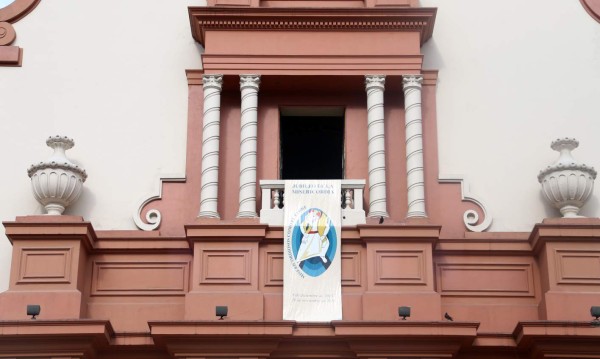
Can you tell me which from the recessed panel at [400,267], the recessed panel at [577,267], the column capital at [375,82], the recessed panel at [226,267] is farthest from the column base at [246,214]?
the recessed panel at [577,267]

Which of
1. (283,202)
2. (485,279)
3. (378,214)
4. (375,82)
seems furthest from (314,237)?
(375,82)

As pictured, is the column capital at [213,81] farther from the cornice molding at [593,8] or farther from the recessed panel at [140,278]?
the cornice molding at [593,8]

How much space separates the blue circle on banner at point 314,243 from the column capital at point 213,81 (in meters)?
2.27

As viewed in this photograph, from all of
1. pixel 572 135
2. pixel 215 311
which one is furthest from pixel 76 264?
pixel 572 135

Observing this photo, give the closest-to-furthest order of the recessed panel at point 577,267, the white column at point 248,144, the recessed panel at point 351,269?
the recessed panel at point 577,267 → the recessed panel at point 351,269 → the white column at point 248,144

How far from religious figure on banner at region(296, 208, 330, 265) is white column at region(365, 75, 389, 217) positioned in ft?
2.26

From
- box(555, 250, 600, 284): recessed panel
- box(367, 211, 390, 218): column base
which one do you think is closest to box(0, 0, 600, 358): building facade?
box(555, 250, 600, 284): recessed panel

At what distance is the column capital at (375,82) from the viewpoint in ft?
57.4

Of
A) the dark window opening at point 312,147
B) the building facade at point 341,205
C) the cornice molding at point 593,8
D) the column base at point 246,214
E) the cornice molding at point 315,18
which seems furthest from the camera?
the dark window opening at point 312,147

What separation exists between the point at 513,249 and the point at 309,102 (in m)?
3.67

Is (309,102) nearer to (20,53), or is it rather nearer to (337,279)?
(337,279)

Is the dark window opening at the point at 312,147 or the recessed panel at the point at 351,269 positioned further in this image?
the dark window opening at the point at 312,147

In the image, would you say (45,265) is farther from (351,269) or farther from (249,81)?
(351,269)

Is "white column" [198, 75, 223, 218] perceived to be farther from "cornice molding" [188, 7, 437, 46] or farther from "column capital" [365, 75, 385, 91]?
"column capital" [365, 75, 385, 91]
